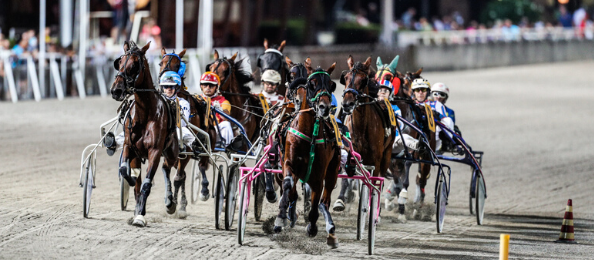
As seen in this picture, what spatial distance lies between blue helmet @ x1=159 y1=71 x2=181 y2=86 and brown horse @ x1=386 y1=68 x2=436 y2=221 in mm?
2465

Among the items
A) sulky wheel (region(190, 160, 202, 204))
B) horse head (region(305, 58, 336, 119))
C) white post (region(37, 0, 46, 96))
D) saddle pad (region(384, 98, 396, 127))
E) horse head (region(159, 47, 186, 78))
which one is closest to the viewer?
horse head (region(305, 58, 336, 119))

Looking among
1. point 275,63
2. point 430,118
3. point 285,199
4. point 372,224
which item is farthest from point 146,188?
point 430,118

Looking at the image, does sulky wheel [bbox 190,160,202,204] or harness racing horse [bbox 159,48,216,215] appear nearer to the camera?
harness racing horse [bbox 159,48,216,215]

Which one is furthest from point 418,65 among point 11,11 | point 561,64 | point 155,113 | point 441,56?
point 155,113

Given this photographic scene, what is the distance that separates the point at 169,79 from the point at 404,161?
3.27 m

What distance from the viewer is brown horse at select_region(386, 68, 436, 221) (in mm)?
10297

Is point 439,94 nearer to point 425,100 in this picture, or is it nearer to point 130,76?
point 425,100

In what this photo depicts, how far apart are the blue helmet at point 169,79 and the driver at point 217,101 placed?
1003 millimetres

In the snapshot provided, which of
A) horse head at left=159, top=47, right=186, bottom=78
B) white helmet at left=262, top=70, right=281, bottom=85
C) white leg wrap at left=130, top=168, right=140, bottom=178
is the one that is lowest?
white leg wrap at left=130, top=168, right=140, bottom=178

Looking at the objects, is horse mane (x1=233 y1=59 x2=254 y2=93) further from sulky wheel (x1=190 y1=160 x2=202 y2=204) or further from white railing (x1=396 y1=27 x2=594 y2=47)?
white railing (x1=396 y1=27 x2=594 y2=47)

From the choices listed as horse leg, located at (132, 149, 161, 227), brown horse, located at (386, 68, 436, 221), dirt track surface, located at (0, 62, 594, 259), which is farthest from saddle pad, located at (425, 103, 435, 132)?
horse leg, located at (132, 149, 161, 227)

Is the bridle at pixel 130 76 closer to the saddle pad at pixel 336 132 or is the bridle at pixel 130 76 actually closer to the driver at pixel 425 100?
the saddle pad at pixel 336 132

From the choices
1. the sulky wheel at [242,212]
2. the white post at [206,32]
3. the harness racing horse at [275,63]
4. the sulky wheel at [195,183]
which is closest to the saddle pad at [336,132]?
the sulky wheel at [242,212]

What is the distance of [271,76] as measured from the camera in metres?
10.6
